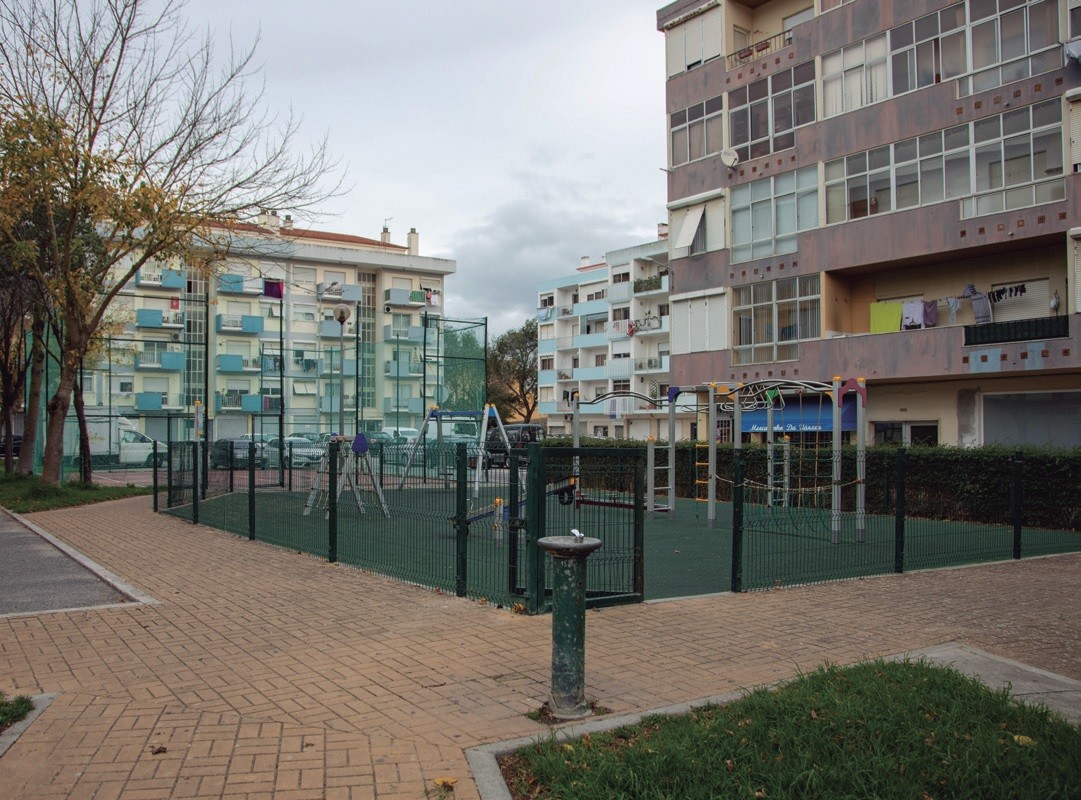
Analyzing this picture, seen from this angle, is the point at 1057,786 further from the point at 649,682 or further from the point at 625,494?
the point at 625,494

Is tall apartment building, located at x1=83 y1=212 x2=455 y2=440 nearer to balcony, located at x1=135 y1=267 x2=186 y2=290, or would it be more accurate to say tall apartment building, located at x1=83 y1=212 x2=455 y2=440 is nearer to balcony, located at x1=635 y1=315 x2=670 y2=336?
balcony, located at x1=135 y1=267 x2=186 y2=290

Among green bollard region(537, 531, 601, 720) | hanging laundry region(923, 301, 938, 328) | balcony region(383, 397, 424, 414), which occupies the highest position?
hanging laundry region(923, 301, 938, 328)

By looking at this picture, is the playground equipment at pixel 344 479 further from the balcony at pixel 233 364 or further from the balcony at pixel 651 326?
the balcony at pixel 651 326

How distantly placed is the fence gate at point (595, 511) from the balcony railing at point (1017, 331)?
17028 mm

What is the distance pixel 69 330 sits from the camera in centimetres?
2005

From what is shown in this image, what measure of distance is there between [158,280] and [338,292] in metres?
11.1

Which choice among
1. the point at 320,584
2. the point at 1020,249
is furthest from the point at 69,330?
the point at 1020,249

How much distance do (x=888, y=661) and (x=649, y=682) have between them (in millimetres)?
1742

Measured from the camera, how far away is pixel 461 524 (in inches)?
336

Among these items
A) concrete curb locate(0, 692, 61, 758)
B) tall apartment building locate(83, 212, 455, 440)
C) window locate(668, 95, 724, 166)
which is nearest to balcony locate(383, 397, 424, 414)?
tall apartment building locate(83, 212, 455, 440)

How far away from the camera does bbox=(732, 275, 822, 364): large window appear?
87.9 ft

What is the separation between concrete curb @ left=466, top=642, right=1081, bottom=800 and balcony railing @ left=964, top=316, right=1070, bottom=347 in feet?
55.6

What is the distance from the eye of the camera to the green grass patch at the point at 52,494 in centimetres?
1917

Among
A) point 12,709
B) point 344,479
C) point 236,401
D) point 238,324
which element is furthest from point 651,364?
point 12,709
